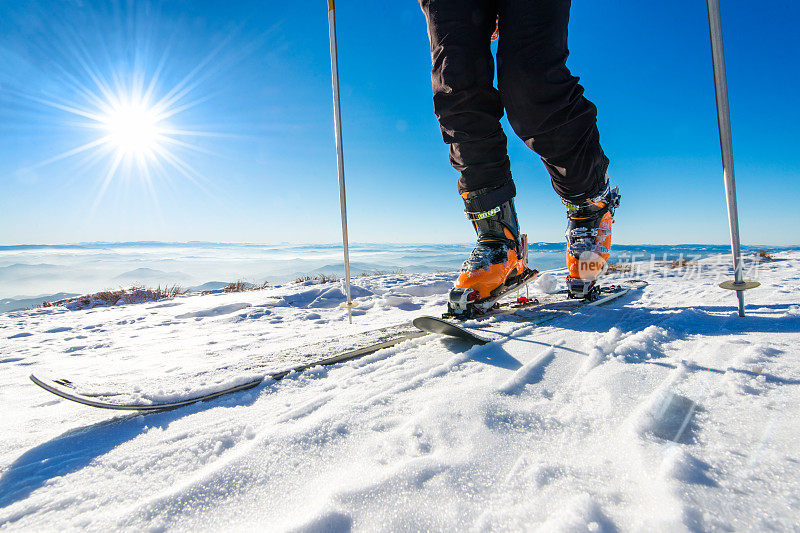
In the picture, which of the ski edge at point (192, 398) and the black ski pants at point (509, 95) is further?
the black ski pants at point (509, 95)

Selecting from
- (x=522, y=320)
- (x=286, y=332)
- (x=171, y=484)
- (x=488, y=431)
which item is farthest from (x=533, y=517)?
(x=286, y=332)

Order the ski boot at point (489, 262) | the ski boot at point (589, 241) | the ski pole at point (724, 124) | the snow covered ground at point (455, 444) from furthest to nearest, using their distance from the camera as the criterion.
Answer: the ski boot at point (589, 241) → the ski boot at point (489, 262) → the ski pole at point (724, 124) → the snow covered ground at point (455, 444)

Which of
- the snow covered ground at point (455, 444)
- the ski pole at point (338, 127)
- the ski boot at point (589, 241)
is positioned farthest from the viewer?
the ski pole at point (338, 127)

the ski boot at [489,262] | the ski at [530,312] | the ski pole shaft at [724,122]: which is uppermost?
the ski pole shaft at [724,122]

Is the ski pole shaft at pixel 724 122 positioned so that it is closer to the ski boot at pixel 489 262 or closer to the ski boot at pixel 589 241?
the ski boot at pixel 589 241

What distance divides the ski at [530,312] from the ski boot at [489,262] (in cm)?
9

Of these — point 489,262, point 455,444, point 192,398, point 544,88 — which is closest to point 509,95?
point 544,88

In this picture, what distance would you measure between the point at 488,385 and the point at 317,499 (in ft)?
1.40

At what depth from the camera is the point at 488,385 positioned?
73cm

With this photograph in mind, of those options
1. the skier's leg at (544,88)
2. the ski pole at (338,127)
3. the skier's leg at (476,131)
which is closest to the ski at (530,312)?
the skier's leg at (476,131)

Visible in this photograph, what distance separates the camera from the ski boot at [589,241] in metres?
1.96

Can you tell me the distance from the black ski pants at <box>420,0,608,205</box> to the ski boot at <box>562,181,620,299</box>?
0.11 metres

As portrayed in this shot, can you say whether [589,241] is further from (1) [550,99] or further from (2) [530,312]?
(1) [550,99]

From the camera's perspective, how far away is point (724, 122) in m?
1.46
